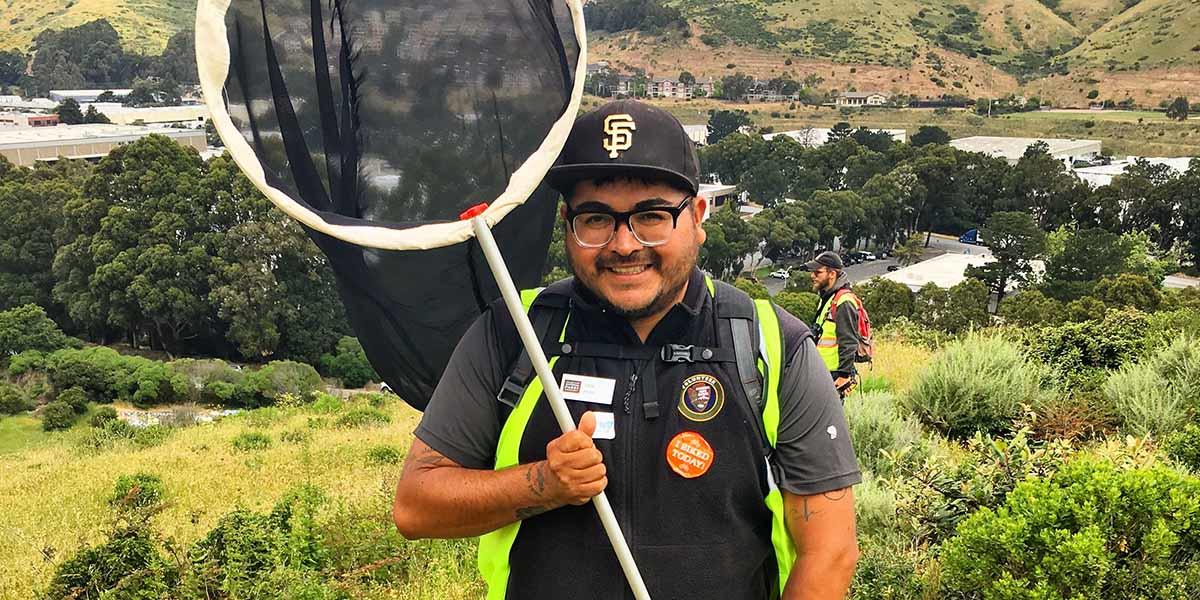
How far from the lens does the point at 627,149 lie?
139 cm

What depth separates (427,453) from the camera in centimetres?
147

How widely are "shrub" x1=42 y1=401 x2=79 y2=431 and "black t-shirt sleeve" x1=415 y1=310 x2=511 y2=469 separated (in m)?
22.2

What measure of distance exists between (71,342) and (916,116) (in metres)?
81.1

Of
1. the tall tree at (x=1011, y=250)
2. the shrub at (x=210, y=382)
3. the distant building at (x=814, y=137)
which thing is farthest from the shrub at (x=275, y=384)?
the distant building at (x=814, y=137)

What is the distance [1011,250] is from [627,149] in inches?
1568

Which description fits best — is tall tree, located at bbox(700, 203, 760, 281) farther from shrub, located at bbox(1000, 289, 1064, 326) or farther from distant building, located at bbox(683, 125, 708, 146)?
distant building, located at bbox(683, 125, 708, 146)

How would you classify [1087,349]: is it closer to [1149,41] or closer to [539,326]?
[539,326]

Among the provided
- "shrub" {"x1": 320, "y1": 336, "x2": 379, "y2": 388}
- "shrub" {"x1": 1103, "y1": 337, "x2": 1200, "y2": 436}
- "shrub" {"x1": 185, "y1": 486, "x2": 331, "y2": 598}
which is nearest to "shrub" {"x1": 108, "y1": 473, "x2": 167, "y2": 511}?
"shrub" {"x1": 185, "y1": 486, "x2": 331, "y2": 598}

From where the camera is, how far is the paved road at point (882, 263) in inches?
1628

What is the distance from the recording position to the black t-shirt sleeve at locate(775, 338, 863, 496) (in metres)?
1.42

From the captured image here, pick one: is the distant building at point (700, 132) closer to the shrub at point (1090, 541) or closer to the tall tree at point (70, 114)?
the tall tree at point (70, 114)

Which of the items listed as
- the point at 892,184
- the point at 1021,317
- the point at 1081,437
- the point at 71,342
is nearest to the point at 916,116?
the point at 892,184

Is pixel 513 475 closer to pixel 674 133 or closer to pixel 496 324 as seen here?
pixel 496 324

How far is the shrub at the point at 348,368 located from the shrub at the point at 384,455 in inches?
853
